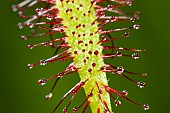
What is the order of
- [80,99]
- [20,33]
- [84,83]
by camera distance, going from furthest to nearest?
[20,33]
[80,99]
[84,83]

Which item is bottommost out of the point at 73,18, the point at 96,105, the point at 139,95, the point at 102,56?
the point at 139,95

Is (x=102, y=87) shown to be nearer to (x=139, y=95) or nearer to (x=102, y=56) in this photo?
(x=102, y=56)

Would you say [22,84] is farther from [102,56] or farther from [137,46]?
[102,56]

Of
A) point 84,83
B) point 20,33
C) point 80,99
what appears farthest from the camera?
point 20,33

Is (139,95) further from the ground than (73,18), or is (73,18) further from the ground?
(73,18)

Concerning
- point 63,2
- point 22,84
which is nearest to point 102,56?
point 63,2

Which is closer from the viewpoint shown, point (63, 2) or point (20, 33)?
point (63, 2)
